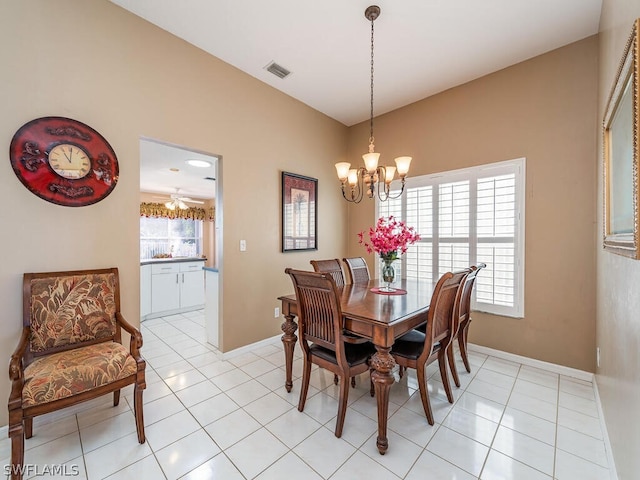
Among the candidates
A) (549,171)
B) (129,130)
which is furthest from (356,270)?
(129,130)

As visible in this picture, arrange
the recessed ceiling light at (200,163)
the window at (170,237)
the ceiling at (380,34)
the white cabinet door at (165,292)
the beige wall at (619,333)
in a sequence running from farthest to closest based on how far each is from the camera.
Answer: the window at (170,237), the white cabinet door at (165,292), the recessed ceiling light at (200,163), the ceiling at (380,34), the beige wall at (619,333)

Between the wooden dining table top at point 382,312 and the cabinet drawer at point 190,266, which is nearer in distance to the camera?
the wooden dining table top at point 382,312

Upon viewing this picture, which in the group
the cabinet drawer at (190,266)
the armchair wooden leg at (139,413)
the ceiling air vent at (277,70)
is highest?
the ceiling air vent at (277,70)

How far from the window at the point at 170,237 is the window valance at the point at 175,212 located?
14 cm

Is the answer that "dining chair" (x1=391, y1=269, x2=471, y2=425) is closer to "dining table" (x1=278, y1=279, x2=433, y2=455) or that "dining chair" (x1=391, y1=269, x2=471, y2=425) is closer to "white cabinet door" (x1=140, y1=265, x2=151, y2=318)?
"dining table" (x1=278, y1=279, x2=433, y2=455)

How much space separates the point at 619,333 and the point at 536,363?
1.55 meters

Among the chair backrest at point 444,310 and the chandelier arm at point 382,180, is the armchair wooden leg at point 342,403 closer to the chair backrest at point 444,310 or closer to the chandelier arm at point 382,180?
the chair backrest at point 444,310

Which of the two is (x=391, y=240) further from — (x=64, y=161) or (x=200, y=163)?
(x=200, y=163)

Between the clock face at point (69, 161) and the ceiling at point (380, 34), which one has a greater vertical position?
the ceiling at point (380, 34)

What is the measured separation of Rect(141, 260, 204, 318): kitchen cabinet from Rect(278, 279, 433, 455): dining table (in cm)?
311

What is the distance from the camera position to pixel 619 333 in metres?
1.42

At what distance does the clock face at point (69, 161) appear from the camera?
183 cm

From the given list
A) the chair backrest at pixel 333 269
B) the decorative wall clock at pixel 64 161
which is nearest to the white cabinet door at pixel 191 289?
the decorative wall clock at pixel 64 161

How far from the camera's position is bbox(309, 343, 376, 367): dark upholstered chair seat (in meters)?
1.80
